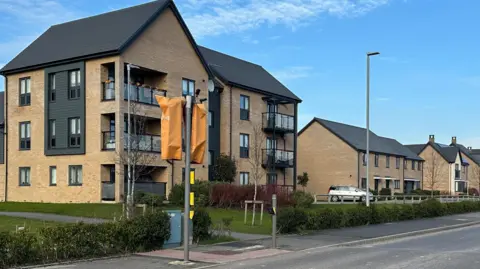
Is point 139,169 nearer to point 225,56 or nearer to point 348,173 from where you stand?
point 225,56

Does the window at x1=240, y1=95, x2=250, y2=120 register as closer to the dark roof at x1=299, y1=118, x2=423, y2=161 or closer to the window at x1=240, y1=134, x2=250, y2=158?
the window at x1=240, y1=134, x2=250, y2=158

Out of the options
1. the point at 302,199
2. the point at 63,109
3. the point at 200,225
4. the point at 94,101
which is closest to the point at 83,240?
the point at 200,225

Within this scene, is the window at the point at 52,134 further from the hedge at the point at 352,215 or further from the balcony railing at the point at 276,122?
the hedge at the point at 352,215

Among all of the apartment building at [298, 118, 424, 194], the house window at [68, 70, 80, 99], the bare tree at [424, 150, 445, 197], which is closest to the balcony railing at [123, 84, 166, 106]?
the house window at [68, 70, 80, 99]

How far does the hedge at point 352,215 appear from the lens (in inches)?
811

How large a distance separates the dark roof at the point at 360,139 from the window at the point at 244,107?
65.5 ft

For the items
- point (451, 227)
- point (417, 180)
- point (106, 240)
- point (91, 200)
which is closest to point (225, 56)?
point (91, 200)

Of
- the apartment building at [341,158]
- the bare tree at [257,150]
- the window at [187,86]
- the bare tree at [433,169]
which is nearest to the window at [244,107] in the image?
the bare tree at [257,150]

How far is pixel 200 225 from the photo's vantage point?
1689cm

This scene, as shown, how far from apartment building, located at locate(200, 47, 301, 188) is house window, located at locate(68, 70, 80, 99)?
10.1 meters

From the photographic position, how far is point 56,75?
3472 cm

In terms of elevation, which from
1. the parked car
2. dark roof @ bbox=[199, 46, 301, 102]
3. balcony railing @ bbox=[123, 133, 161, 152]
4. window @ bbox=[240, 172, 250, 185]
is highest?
dark roof @ bbox=[199, 46, 301, 102]

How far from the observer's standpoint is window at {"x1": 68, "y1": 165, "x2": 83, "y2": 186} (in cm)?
3338

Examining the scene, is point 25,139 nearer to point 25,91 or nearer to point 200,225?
point 25,91
